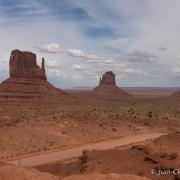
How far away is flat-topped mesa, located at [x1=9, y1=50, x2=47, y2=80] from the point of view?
107 metres

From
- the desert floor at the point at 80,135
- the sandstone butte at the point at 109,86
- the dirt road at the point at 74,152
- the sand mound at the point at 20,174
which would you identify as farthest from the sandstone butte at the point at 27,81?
the sand mound at the point at 20,174

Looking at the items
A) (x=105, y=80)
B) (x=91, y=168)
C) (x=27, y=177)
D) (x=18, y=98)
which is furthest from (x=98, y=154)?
(x=105, y=80)

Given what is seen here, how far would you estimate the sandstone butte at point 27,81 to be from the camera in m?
98.9

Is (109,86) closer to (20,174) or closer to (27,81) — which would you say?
(27,81)

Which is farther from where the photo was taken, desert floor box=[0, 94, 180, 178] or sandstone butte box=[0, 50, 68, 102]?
sandstone butte box=[0, 50, 68, 102]

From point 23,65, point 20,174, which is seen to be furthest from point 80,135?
point 23,65

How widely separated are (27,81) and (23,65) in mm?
4973

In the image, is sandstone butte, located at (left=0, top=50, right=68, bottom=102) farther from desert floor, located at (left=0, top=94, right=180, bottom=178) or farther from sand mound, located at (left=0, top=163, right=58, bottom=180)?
sand mound, located at (left=0, top=163, right=58, bottom=180)

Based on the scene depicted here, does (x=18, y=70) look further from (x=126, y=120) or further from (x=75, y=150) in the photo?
(x=75, y=150)

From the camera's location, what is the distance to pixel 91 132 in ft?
149

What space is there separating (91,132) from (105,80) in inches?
5213

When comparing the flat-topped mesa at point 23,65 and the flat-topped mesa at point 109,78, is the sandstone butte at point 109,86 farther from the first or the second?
the flat-topped mesa at point 23,65

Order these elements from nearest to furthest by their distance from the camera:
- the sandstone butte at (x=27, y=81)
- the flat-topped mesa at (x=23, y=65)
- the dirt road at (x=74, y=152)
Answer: the dirt road at (x=74, y=152) < the sandstone butte at (x=27, y=81) < the flat-topped mesa at (x=23, y=65)

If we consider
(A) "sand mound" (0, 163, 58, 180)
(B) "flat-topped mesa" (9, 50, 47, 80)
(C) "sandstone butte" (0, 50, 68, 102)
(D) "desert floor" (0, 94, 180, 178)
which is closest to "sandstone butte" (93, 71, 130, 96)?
(C) "sandstone butte" (0, 50, 68, 102)
